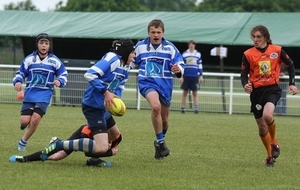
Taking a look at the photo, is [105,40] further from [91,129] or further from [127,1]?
[127,1]

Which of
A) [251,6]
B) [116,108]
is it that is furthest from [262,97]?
[251,6]

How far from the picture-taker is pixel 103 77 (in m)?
8.47

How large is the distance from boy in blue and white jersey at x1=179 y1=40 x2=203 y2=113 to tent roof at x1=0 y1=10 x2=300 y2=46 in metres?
4.65

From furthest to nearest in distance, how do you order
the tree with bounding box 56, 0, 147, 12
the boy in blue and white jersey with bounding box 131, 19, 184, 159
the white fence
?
the tree with bounding box 56, 0, 147, 12, the white fence, the boy in blue and white jersey with bounding box 131, 19, 184, 159

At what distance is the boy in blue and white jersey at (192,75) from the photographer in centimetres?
2011

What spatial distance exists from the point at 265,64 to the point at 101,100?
2297 mm

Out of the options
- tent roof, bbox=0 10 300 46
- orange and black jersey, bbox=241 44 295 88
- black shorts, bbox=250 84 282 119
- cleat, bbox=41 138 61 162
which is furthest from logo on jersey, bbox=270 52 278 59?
tent roof, bbox=0 10 300 46

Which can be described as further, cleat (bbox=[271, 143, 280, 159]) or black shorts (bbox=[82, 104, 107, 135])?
cleat (bbox=[271, 143, 280, 159])

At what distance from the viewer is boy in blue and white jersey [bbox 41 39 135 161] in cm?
848

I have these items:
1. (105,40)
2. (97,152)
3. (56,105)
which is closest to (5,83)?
(56,105)

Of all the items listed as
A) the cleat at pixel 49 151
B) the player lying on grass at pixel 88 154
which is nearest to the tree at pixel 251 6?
the player lying on grass at pixel 88 154

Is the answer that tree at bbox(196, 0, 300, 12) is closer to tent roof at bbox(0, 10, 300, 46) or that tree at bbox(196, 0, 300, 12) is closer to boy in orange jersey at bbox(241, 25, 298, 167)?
tent roof at bbox(0, 10, 300, 46)

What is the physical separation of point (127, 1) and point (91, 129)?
201 ft

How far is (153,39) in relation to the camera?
1010cm
